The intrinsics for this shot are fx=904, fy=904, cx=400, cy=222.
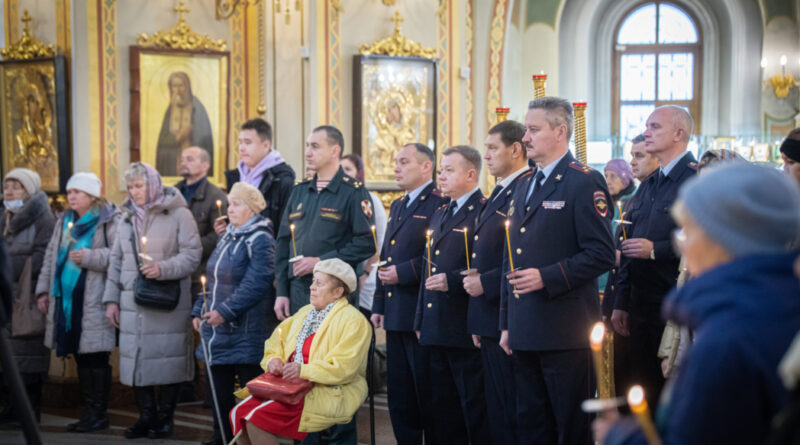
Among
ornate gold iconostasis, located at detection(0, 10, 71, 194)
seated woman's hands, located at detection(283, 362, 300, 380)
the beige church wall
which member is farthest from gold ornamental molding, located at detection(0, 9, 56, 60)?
the beige church wall

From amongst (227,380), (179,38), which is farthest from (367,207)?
(179,38)

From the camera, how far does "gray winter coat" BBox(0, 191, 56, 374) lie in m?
5.73

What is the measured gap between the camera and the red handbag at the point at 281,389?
12.9 feet

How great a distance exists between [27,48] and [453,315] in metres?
5.58

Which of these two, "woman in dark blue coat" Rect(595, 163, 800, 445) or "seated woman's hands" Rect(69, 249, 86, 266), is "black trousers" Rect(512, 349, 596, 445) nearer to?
"woman in dark blue coat" Rect(595, 163, 800, 445)

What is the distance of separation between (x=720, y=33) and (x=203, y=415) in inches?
424

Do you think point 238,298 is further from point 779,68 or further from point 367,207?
point 779,68

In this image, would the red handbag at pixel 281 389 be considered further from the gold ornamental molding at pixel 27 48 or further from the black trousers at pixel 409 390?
the gold ornamental molding at pixel 27 48

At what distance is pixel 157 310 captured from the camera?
514cm

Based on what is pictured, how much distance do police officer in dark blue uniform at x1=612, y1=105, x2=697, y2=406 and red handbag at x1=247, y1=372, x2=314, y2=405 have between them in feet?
4.72

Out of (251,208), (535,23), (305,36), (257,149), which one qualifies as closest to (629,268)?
(251,208)

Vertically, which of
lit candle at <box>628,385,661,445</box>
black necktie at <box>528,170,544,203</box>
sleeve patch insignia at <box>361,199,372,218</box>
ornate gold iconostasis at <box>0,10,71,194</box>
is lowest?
lit candle at <box>628,385,661,445</box>

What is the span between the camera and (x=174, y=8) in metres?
8.05

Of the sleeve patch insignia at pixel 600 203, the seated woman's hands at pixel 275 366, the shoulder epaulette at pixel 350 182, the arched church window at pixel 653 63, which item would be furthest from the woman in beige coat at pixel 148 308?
the arched church window at pixel 653 63
